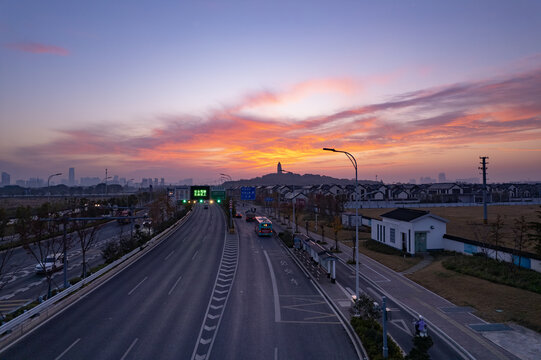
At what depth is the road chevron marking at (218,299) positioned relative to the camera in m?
17.4

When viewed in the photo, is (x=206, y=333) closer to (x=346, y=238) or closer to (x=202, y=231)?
(x=346, y=238)

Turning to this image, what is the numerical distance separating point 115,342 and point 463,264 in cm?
3314

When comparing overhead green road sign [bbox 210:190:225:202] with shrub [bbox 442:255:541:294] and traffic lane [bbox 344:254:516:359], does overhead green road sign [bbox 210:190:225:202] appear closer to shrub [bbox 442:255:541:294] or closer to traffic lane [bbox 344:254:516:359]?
traffic lane [bbox 344:254:516:359]

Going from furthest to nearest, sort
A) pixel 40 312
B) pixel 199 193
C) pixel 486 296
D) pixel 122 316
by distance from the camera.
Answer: pixel 199 193 → pixel 486 296 → pixel 122 316 → pixel 40 312

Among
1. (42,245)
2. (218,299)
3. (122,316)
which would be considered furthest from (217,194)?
(122,316)

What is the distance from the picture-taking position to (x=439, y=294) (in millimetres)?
26891

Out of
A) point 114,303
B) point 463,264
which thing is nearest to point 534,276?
point 463,264

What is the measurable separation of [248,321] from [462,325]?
14.0 meters

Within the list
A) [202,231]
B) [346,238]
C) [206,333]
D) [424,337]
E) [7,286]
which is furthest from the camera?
[202,231]

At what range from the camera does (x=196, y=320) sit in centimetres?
2133

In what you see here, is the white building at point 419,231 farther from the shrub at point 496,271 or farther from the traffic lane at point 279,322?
the traffic lane at point 279,322

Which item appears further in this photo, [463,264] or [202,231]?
[202,231]

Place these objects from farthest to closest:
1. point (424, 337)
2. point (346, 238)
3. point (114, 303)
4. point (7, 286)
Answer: point (346, 238)
point (7, 286)
point (114, 303)
point (424, 337)

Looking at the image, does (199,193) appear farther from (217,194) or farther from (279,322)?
(279,322)
